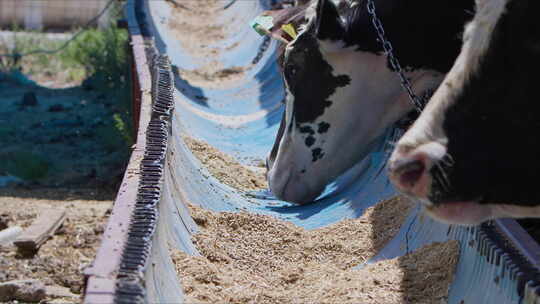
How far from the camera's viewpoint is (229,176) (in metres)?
5.49

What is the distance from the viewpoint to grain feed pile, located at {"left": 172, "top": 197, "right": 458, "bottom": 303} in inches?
133

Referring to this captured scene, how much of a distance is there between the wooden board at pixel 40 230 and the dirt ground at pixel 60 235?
49mm

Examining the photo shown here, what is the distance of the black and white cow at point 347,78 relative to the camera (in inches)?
170

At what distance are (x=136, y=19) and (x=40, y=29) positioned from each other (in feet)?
20.6

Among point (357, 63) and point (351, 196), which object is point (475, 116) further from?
point (351, 196)

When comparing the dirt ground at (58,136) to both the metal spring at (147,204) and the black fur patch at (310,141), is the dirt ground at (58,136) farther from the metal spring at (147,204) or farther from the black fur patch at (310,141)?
the black fur patch at (310,141)

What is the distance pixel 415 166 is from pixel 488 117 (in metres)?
0.33

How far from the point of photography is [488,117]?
9.02ft

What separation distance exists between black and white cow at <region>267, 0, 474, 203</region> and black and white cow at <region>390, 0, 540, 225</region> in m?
1.50

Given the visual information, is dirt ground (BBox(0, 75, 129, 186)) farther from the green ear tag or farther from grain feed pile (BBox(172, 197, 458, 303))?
grain feed pile (BBox(172, 197, 458, 303))

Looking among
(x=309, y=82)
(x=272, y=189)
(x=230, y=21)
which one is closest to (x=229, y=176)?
(x=272, y=189)

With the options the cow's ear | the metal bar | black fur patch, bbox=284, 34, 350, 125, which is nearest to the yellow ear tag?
black fur patch, bbox=284, 34, 350, 125

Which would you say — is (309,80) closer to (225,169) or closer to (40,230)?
(225,169)

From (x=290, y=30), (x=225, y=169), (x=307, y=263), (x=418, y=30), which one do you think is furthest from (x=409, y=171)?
(x=225, y=169)
